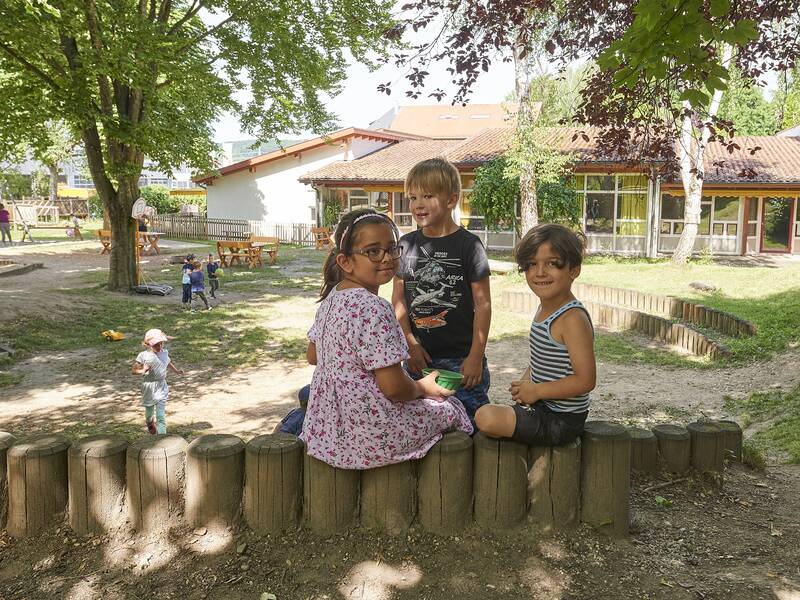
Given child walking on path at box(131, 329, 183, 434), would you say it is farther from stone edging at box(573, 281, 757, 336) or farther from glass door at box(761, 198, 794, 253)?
glass door at box(761, 198, 794, 253)

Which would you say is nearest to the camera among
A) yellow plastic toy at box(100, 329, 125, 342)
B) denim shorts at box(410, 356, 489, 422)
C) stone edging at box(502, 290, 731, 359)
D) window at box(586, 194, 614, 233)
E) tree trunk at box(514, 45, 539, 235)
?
denim shorts at box(410, 356, 489, 422)

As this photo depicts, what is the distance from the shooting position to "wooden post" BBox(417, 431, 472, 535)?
308 cm

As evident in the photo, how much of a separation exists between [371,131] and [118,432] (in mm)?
29567

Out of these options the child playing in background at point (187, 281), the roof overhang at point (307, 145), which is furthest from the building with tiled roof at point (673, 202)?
the child playing in background at point (187, 281)

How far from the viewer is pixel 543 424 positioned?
302 centimetres

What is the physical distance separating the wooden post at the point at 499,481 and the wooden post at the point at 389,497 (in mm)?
313

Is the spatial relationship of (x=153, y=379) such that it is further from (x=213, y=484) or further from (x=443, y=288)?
(x=443, y=288)

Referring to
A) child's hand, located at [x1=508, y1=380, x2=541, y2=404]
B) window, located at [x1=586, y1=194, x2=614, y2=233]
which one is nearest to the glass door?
window, located at [x1=586, y1=194, x2=614, y2=233]

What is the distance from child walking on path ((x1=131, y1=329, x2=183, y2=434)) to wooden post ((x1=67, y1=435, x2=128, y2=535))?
2414 mm

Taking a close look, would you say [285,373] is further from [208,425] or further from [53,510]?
[53,510]

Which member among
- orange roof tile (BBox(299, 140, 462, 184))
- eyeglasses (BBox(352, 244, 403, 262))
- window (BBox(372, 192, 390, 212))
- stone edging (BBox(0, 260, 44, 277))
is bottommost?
stone edging (BBox(0, 260, 44, 277))

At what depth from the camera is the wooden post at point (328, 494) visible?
10.1 feet

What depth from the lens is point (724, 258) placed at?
2317 cm

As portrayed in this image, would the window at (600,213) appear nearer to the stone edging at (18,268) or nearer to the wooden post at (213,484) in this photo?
the stone edging at (18,268)
